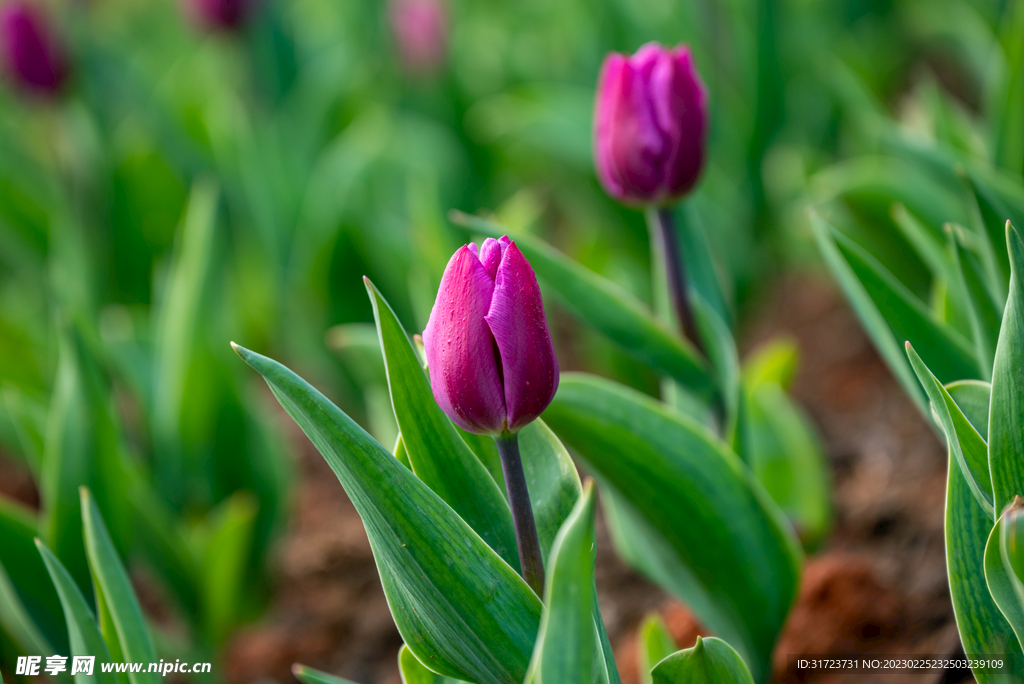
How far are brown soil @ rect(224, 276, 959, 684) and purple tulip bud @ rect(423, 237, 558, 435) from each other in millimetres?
573

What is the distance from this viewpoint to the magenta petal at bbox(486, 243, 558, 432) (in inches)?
20.1

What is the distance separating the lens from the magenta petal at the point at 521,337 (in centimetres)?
51

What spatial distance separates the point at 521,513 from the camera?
1.89 feet

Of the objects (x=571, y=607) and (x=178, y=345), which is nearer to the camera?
(x=571, y=607)

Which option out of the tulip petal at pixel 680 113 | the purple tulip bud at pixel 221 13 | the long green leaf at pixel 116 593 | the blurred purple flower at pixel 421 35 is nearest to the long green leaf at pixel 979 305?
the tulip petal at pixel 680 113

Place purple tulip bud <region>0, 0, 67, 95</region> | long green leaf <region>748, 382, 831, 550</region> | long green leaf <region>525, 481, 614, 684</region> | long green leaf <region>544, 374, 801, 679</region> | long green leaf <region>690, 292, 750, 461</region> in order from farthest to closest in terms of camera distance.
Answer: purple tulip bud <region>0, 0, 67, 95</region> → long green leaf <region>748, 382, 831, 550</region> → long green leaf <region>690, 292, 750, 461</region> → long green leaf <region>544, 374, 801, 679</region> → long green leaf <region>525, 481, 614, 684</region>

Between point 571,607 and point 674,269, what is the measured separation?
50 centimetres

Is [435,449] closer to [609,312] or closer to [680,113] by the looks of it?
[609,312]

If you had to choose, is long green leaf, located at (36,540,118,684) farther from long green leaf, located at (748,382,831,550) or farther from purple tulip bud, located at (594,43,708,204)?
long green leaf, located at (748,382,831,550)

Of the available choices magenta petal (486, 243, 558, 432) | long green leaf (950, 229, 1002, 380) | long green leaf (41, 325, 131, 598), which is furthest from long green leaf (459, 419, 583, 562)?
long green leaf (41, 325, 131, 598)

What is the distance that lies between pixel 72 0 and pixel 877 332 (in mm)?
2775

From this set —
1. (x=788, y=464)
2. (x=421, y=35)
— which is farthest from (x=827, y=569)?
(x=421, y=35)

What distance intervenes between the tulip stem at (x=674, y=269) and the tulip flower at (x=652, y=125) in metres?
Answer: 0.03

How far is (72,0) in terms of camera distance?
8.77ft
